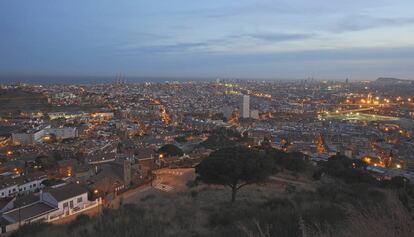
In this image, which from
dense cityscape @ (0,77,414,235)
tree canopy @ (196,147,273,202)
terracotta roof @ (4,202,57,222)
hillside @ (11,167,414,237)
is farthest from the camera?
dense cityscape @ (0,77,414,235)

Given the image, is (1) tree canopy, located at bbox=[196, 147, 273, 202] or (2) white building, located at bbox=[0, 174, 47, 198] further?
(2) white building, located at bbox=[0, 174, 47, 198]

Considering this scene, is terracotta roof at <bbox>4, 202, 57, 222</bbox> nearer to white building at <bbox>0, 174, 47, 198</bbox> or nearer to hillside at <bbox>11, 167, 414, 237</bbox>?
white building at <bbox>0, 174, 47, 198</bbox>

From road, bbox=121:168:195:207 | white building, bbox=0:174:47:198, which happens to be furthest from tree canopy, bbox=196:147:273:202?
white building, bbox=0:174:47:198

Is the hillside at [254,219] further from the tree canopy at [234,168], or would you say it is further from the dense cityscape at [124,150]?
the dense cityscape at [124,150]

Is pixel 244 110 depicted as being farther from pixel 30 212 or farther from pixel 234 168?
pixel 234 168

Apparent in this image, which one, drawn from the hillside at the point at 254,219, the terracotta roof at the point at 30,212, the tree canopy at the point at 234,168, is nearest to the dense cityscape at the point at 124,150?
the terracotta roof at the point at 30,212

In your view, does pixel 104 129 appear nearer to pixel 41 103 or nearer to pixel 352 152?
pixel 352 152

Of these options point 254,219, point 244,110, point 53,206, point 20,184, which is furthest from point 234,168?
point 244,110

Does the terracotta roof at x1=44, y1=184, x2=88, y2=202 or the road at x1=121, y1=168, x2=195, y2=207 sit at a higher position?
the terracotta roof at x1=44, y1=184, x2=88, y2=202

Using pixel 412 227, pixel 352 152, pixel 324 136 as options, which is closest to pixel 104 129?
pixel 324 136

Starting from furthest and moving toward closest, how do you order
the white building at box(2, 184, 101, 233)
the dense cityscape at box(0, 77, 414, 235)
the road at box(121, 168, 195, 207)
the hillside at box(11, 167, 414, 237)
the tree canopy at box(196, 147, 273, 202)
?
the dense cityscape at box(0, 77, 414, 235) → the road at box(121, 168, 195, 207) → the white building at box(2, 184, 101, 233) → the tree canopy at box(196, 147, 273, 202) → the hillside at box(11, 167, 414, 237)

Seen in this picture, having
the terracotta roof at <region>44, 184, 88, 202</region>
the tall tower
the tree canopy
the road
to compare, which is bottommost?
the tall tower
